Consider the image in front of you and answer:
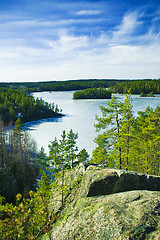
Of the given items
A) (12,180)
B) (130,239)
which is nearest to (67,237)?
(130,239)

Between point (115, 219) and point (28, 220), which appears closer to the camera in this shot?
point (115, 219)

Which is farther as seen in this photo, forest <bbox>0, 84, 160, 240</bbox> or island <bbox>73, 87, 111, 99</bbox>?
island <bbox>73, 87, 111, 99</bbox>

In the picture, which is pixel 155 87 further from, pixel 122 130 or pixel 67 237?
pixel 67 237

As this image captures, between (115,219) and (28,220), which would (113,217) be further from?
(28,220)

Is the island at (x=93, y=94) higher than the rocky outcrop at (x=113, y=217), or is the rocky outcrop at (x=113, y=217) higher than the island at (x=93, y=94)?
the island at (x=93, y=94)

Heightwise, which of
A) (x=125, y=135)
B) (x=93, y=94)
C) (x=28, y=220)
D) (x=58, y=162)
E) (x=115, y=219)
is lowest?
(x=28, y=220)

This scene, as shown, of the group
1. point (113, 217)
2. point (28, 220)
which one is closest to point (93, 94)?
point (28, 220)

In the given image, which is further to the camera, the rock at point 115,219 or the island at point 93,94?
the island at point 93,94

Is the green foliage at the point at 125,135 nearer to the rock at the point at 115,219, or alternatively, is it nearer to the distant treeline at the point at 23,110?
the rock at the point at 115,219

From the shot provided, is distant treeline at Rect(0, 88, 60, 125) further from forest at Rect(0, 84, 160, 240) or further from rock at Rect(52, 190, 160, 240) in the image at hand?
rock at Rect(52, 190, 160, 240)

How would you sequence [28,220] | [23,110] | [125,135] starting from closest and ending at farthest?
[28,220], [125,135], [23,110]

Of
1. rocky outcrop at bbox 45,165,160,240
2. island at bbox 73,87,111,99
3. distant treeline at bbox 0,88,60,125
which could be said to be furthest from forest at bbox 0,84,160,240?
island at bbox 73,87,111,99

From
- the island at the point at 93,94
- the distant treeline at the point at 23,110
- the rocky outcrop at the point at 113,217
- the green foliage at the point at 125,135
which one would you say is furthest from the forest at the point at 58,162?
the island at the point at 93,94

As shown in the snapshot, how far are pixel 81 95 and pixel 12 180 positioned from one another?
111967 mm
